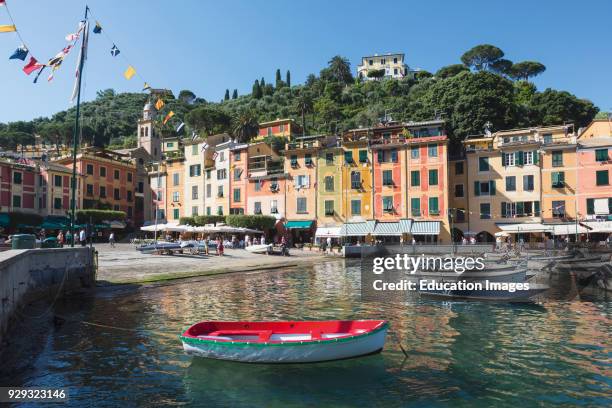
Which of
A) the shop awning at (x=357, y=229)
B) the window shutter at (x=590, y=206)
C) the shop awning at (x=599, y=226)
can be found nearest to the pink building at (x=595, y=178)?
the window shutter at (x=590, y=206)

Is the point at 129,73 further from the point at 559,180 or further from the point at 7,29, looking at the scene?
the point at 559,180

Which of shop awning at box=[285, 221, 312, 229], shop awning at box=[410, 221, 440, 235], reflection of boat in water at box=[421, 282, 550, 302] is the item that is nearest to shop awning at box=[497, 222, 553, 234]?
shop awning at box=[410, 221, 440, 235]

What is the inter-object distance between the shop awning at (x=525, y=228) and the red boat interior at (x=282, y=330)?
4423cm

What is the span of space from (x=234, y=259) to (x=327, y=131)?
2476 inches

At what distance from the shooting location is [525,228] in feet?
167

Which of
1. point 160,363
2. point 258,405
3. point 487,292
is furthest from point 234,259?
point 258,405

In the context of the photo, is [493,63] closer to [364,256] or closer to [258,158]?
[258,158]

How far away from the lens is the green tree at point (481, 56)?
406 ft

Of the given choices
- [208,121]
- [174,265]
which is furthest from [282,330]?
[208,121]

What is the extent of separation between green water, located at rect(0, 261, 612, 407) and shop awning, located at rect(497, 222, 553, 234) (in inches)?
1214

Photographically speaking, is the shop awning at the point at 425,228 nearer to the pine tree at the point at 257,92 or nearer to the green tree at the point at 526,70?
the green tree at the point at 526,70

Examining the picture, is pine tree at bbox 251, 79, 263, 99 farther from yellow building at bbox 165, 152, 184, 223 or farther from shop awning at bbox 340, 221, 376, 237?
shop awning at bbox 340, 221, 376, 237

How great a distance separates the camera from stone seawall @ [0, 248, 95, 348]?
573 inches

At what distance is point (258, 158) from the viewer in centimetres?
6969
